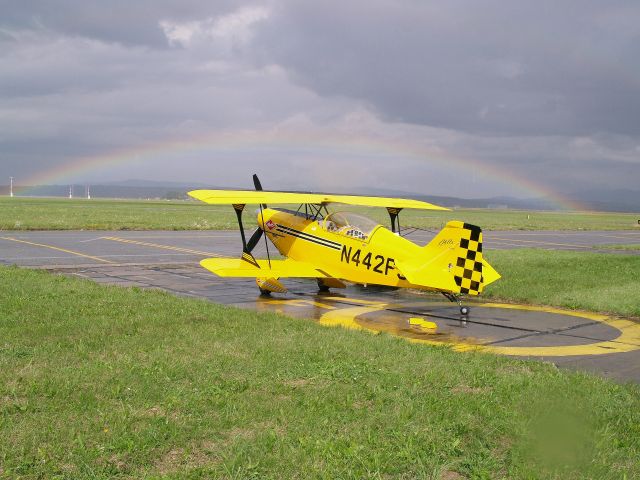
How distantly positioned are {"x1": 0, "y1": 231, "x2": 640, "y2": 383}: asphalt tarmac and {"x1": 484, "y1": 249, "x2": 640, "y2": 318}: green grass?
0.95 metres

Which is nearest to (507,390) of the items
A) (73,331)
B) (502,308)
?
(73,331)

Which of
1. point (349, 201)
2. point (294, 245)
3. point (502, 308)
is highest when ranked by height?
point (349, 201)

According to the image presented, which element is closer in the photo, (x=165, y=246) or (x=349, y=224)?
(x=349, y=224)

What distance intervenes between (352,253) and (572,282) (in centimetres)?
736

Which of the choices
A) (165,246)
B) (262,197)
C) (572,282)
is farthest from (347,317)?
(165,246)

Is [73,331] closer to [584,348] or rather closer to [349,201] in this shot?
[584,348]

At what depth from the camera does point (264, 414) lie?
21.4ft

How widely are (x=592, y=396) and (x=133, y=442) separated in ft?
17.2

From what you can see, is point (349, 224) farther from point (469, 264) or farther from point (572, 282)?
point (572, 282)

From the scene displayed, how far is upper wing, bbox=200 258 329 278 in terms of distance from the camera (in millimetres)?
16562

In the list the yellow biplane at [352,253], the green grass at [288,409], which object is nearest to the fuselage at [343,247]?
the yellow biplane at [352,253]

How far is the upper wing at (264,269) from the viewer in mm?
16562

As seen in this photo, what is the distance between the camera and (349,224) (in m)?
16.1

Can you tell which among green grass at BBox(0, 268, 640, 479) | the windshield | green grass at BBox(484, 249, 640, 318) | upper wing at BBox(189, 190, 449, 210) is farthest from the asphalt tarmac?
upper wing at BBox(189, 190, 449, 210)
